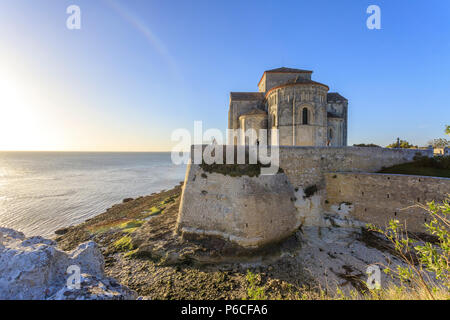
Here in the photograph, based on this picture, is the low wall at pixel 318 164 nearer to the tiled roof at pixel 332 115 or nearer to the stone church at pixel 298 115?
the stone church at pixel 298 115

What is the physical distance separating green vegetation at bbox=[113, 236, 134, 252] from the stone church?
1274 centimetres

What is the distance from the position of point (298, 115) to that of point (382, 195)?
7.97 m

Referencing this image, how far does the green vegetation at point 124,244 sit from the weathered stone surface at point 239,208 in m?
2.77

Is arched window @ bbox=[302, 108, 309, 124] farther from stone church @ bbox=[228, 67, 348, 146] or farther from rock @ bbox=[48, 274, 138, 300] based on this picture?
rock @ bbox=[48, 274, 138, 300]

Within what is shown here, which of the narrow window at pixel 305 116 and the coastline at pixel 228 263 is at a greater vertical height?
the narrow window at pixel 305 116

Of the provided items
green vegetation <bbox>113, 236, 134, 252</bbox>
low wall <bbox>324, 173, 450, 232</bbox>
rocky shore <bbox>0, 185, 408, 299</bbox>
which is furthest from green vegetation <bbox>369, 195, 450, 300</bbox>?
green vegetation <bbox>113, 236, 134, 252</bbox>

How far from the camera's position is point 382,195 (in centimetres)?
1005

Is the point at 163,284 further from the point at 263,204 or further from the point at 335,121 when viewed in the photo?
the point at 335,121

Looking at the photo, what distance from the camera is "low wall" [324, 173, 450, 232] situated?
29.8ft

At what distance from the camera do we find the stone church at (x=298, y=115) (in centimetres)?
1420

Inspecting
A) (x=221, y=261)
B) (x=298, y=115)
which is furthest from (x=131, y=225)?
(x=298, y=115)

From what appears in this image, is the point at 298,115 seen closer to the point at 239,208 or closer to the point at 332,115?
the point at 332,115

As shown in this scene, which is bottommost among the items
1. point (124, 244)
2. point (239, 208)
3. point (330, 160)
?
point (124, 244)

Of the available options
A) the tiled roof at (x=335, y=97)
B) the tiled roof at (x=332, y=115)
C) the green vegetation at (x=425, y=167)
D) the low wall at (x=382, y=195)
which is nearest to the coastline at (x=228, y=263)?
the low wall at (x=382, y=195)
